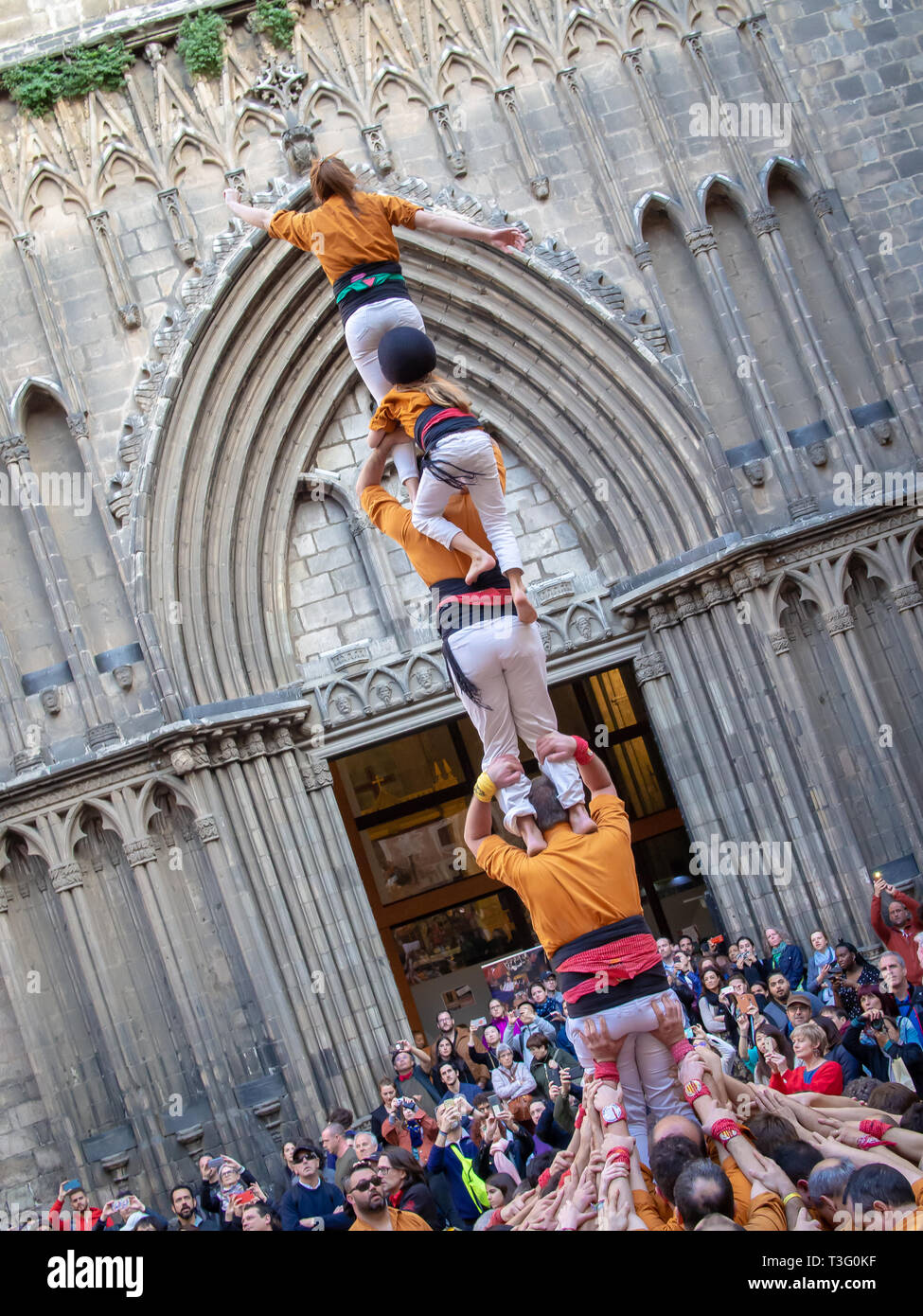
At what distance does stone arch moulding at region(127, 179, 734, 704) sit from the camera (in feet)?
40.8

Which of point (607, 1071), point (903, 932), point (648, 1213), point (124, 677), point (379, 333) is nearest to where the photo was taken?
point (648, 1213)

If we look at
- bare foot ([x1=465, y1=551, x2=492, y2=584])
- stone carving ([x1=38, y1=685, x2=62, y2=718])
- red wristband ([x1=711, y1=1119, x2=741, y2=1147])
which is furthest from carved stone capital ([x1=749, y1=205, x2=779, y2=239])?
red wristband ([x1=711, y1=1119, x2=741, y2=1147])

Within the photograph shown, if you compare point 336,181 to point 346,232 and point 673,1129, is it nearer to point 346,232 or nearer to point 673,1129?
point 346,232

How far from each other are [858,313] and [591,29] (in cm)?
367

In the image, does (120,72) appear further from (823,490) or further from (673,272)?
(823,490)

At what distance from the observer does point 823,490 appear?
12.6 m

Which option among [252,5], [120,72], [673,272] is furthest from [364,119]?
[673,272]

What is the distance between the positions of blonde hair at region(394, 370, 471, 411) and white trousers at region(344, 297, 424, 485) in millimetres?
178

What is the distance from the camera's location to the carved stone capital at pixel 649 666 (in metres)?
12.7

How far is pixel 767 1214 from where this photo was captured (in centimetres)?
426

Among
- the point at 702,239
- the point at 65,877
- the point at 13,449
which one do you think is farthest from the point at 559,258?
the point at 65,877

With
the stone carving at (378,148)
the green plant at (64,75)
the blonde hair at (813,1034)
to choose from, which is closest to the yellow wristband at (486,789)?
the blonde hair at (813,1034)

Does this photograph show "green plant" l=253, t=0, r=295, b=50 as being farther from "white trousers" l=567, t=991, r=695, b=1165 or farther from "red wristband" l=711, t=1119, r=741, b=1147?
"red wristband" l=711, t=1119, r=741, b=1147

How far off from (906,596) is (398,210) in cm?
748
